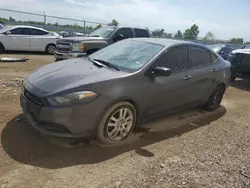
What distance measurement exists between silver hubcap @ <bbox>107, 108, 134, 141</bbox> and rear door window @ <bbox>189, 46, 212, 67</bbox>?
189cm

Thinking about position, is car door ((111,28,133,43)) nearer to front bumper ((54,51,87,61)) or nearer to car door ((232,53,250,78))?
front bumper ((54,51,87,61))

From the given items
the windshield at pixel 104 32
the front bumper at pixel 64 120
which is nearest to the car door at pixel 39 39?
the windshield at pixel 104 32

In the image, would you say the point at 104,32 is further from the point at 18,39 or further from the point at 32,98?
the point at 32,98

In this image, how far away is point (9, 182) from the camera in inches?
106

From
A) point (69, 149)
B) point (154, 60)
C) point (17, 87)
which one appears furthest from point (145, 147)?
point (17, 87)

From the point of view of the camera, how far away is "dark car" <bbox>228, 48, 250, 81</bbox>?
8.41 meters

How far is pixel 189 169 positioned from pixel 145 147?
75 centimetres

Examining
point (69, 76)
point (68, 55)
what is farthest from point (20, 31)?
point (69, 76)

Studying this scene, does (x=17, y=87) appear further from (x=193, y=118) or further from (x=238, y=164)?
(x=238, y=164)

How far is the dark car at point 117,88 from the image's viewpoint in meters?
3.24

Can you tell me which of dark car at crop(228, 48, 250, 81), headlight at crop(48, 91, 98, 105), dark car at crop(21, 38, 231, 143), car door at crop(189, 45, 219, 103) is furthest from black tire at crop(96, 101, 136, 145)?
dark car at crop(228, 48, 250, 81)

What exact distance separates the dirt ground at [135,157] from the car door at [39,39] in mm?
8636

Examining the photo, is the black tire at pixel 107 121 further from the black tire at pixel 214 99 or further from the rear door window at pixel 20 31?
the rear door window at pixel 20 31

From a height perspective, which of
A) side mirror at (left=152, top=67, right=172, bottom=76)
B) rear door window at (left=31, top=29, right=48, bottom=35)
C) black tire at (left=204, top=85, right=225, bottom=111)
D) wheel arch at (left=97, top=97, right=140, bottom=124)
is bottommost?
black tire at (left=204, top=85, right=225, bottom=111)
